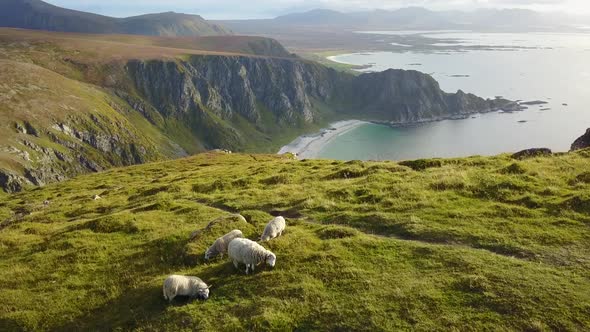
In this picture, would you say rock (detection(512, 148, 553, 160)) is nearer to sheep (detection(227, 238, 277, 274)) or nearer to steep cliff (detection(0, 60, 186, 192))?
sheep (detection(227, 238, 277, 274))

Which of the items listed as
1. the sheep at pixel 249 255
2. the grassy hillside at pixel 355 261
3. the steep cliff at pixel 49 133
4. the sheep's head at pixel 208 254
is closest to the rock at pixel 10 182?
the steep cliff at pixel 49 133

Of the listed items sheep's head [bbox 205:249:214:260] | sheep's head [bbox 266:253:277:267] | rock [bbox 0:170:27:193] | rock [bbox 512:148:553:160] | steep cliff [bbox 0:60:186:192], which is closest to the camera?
sheep's head [bbox 266:253:277:267]

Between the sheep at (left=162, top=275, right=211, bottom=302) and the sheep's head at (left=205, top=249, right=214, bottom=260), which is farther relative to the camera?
the sheep's head at (left=205, top=249, right=214, bottom=260)

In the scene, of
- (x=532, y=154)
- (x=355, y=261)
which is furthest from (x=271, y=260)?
(x=532, y=154)

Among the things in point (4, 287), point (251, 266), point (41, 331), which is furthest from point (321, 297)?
point (4, 287)

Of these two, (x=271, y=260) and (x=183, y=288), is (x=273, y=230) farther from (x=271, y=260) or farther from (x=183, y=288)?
(x=183, y=288)

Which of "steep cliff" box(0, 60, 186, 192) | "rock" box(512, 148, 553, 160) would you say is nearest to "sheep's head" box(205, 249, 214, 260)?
"rock" box(512, 148, 553, 160)
